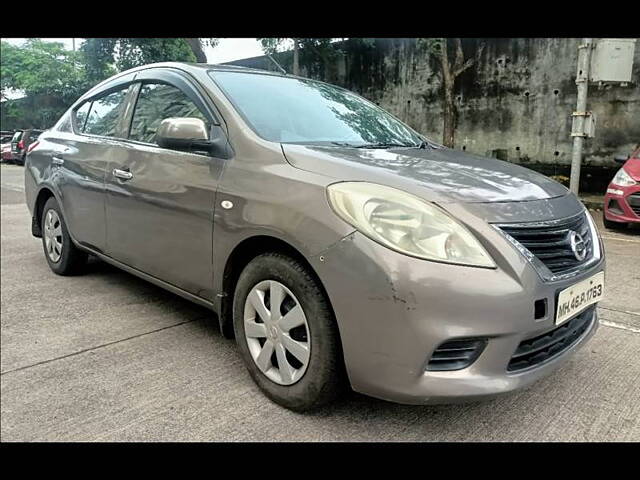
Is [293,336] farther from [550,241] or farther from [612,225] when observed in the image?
[612,225]

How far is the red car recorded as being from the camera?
614 centimetres

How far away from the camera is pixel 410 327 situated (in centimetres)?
178

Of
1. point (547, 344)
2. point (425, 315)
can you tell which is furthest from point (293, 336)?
point (547, 344)

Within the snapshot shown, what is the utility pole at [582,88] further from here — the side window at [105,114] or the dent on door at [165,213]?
the dent on door at [165,213]

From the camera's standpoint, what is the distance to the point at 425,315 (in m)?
1.76

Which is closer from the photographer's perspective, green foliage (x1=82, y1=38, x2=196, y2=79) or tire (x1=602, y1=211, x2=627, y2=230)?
tire (x1=602, y1=211, x2=627, y2=230)

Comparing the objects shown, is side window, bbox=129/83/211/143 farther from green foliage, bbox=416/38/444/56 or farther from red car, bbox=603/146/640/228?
green foliage, bbox=416/38/444/56

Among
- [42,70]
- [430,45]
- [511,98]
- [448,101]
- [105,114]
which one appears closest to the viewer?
[105,114]

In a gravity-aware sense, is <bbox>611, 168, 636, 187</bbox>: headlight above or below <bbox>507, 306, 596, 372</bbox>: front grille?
above

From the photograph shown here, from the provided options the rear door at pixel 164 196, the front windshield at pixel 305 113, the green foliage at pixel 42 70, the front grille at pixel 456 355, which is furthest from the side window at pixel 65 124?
the green foliage at pixel 42 70

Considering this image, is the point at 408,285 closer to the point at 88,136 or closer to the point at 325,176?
the point at 325,176

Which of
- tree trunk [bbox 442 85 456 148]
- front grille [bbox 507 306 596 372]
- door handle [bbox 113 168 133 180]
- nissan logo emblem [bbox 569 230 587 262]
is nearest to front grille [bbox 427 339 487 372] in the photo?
front grille [bbox 507 306 596 372]

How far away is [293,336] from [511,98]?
1110 cm

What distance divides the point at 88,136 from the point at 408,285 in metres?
2.98
